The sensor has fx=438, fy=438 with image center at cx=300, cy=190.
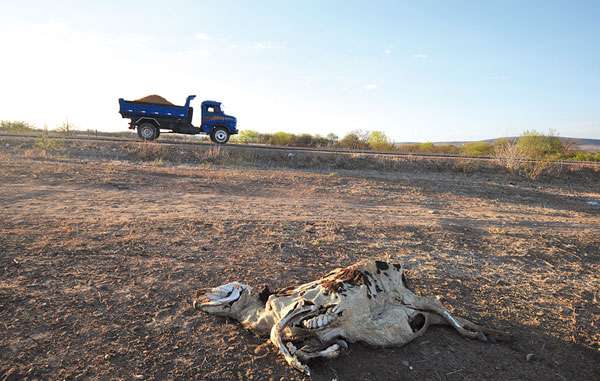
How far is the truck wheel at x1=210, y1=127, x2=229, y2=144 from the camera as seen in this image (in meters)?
18.7

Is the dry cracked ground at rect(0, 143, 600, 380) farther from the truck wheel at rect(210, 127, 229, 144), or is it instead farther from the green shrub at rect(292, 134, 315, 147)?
the green shrub at rect(292, 134, 315, 147)

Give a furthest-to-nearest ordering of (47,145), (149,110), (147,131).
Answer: (147,131), (149,110), (47,145)

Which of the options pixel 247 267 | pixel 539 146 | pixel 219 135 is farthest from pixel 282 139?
pixel 247 267

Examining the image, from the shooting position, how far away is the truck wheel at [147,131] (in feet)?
58.9

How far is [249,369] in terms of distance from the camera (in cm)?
325

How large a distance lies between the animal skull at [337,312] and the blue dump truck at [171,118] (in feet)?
49.4

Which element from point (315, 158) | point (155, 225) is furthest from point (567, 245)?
point (315, 158)

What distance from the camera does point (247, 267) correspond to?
5.18 meters

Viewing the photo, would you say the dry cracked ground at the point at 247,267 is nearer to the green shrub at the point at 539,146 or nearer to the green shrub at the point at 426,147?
the green shrub at the point at 539,146

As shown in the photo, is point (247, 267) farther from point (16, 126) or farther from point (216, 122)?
point (16, 126)

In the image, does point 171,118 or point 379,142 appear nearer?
point 171,118

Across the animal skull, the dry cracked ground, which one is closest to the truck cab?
the dry cracked ground

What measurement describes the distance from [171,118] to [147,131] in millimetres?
1115

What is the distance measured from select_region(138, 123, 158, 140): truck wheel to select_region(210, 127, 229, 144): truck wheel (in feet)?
7.80
